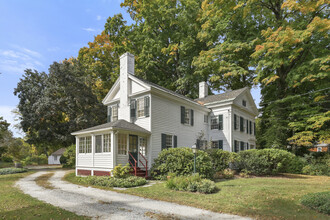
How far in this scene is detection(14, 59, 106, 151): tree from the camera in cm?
2427

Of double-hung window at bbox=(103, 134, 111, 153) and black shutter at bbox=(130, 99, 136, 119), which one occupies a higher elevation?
black shutter at bbox=(130, 99, 136, 119)

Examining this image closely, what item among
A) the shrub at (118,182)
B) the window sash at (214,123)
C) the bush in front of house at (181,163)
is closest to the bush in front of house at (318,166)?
the window sash at (214,123)

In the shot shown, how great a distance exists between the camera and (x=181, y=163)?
42.4 ft

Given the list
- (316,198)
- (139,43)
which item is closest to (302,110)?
(316,198)

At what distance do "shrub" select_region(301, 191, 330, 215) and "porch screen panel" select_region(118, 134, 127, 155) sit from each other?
9879 millimetres

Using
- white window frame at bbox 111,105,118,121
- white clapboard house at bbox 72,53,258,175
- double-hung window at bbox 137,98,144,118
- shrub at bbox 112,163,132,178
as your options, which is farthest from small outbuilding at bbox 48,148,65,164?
shrub at bbox 112,163,132,178

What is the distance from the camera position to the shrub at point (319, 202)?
6656 mm

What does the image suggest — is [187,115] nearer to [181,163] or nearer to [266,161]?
[181,163]

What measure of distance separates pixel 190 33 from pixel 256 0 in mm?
9489

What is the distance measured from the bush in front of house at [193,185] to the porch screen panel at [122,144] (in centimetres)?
467

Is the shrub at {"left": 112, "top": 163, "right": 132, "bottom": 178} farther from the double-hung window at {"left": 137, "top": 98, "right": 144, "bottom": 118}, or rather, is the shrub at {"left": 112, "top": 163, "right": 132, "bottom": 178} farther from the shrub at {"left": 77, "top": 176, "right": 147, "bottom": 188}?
the double-hung window at {"left": 137, "top": 98, "right": 144, "bottom": 118}

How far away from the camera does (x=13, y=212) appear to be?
645 centimetres

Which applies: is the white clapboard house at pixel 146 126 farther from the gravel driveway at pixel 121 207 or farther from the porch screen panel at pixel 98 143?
the gravel driveway at pixel 121 207

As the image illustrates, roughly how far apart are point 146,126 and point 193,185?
6.47 meters
